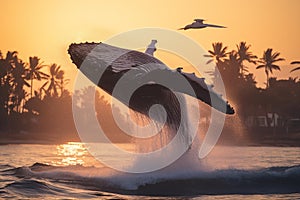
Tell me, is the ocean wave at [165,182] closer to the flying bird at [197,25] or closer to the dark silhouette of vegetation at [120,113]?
the flying bird at [197,25]

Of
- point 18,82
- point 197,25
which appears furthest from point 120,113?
point 197,25

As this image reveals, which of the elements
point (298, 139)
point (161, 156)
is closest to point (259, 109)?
point (298, 139)

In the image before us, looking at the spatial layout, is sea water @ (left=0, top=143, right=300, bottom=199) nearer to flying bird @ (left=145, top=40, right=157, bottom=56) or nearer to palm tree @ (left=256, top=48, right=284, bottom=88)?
flying bird @ (left=145, top=40, right=157, bottom=56)

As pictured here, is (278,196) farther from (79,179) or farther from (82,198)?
(79,179)

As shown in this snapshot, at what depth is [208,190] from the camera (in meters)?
15.1

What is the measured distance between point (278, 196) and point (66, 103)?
87.4m

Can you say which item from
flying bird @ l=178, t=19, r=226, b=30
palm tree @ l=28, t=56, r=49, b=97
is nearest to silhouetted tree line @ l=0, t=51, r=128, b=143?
palm tree @ l=28, t=56, r=49, b=97

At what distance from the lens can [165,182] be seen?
15969 mm

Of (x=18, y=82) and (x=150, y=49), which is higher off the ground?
(x=18, y=82)

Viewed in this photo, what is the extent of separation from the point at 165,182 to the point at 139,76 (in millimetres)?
3120

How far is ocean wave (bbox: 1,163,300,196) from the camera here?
49.2ft

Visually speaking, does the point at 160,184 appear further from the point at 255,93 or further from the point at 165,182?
the point at 255,93

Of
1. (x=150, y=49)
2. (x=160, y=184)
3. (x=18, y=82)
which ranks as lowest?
(x=160, y=184)

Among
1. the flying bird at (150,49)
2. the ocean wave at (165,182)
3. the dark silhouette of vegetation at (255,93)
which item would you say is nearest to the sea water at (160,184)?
the ocean wave at (165,182)
